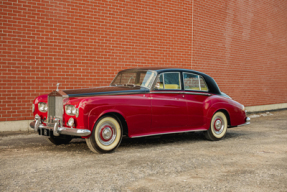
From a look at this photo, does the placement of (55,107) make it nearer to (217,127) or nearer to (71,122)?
(71,122)

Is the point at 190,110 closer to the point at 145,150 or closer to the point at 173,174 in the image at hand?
the point at 145,150

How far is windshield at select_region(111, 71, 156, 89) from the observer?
6.57 meters

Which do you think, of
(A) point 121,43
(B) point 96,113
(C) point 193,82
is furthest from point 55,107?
(A) point 121,43

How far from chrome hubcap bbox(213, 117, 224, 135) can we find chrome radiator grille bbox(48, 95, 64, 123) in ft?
11.7

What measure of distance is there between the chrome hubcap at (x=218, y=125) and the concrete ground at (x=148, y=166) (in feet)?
1.19

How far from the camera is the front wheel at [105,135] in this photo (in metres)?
5.62

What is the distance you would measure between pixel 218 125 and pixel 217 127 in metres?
0.06

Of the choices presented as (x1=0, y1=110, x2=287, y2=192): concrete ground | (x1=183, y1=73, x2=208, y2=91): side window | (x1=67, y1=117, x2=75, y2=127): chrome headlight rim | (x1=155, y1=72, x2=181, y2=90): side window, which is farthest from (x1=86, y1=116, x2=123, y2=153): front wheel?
(x1=183, y1=73, x2=208, y2=91): side window

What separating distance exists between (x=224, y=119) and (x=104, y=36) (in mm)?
4569

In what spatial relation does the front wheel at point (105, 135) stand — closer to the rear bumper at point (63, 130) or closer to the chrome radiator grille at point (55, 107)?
the rear bumper at point (63, 130)

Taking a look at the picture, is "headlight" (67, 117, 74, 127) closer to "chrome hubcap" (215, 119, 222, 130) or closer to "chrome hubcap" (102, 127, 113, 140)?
"chrome hubcap" (102, 127, 113, 140)

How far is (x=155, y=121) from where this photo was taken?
6.42 m

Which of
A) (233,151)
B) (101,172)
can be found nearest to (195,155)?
(233,151)

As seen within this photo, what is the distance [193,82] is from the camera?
723 centimetres
